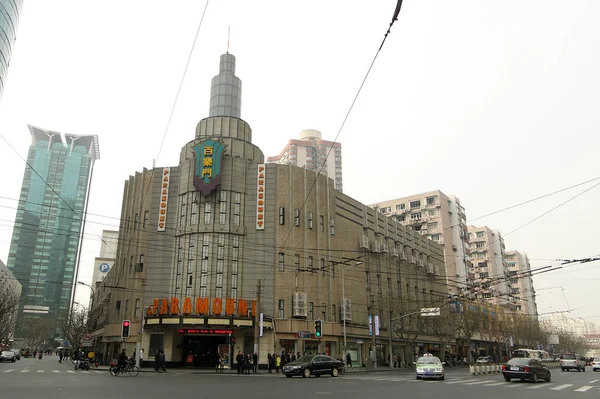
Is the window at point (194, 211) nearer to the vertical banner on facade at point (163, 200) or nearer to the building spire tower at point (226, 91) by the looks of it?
the vertical banner on facade at point (163, 200)

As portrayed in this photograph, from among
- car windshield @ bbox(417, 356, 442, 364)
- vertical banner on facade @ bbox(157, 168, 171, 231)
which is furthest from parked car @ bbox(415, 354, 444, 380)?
vertical banner on facade @ bbox(157, 168, 171, 231)

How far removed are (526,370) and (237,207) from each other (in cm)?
3008

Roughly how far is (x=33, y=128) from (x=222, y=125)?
606 feet

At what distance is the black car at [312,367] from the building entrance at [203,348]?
51.4ft

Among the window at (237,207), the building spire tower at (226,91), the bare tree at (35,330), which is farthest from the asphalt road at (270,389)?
the bare tree at (35,330)

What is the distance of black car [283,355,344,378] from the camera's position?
29094mm

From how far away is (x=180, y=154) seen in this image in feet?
170

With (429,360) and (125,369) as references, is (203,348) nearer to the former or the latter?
(125,369)

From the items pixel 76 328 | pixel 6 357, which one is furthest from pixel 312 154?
pixel 6 357

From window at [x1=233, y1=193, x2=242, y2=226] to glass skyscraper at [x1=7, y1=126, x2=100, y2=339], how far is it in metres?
116

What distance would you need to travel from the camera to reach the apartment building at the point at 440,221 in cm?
9788

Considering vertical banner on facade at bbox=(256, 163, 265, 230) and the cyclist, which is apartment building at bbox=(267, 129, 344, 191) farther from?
the cyclist

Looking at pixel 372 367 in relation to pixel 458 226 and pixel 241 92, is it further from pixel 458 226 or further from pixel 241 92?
pixel 458 226

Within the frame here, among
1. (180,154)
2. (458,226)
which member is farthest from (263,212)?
(458,226)
